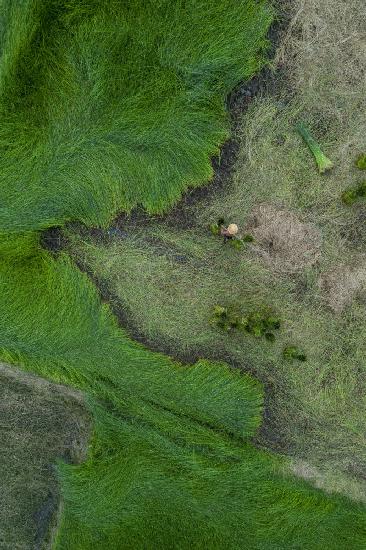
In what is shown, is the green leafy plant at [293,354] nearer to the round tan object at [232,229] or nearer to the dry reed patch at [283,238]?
the dry reed patch at [283,238]

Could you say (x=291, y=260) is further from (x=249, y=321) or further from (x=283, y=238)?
(x=249, y=321)

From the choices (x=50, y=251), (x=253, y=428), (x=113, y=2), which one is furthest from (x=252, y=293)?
(x=113, y=2)

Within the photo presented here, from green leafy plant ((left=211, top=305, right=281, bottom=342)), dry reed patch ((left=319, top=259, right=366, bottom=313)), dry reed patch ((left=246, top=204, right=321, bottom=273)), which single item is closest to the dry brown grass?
green leafy plant ((left=211, top=305, right=281, bottom=342))

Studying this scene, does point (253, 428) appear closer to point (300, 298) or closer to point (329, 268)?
point (300, 298)

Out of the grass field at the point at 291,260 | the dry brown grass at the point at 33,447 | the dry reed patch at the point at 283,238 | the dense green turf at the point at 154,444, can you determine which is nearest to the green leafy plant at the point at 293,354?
the grass field at the point at 291,260

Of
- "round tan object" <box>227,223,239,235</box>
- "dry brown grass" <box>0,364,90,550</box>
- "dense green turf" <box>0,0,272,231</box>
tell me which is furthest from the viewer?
"dry brown grass" <box>0,364,90,550</box>

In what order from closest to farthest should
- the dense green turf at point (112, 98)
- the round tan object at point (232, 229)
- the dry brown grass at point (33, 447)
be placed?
the dense green turf at point (112, 98) < the round tan object at point (232, 229) < the dry brown grass at point (33, 447)

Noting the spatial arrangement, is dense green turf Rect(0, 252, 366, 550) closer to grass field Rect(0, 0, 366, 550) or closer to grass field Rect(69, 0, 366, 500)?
grass field Rect(0, 0, 366, 550)
